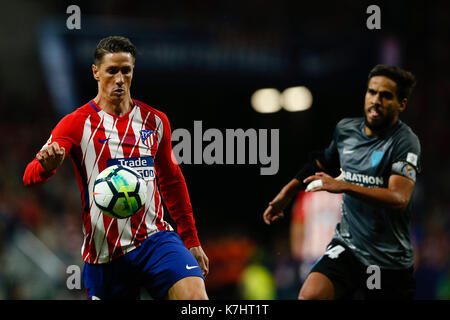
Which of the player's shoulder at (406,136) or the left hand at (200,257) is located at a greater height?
the player's shoulder at (406,136)

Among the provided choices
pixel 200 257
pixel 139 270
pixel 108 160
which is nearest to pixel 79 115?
pixel 108 160

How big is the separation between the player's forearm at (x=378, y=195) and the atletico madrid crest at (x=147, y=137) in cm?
124

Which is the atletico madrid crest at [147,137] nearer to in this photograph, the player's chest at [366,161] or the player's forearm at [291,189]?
the player's forearm at [291,189]

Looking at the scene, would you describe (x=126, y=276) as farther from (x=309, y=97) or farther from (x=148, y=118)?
(x=309, y=97)

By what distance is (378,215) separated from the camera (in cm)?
426

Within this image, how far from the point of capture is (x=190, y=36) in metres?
9.95

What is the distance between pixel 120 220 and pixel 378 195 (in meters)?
1.64

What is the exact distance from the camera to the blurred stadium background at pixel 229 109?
336 inches

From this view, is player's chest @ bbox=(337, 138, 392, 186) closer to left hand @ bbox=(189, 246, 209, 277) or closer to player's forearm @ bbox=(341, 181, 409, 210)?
player's forearm @ bbox=(341, 181, 409, 210)

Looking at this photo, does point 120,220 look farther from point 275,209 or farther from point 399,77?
point 399,77

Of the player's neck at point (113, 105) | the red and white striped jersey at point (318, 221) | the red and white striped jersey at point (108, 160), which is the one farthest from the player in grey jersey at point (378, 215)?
the red and white striped jersey at point (318, 221)

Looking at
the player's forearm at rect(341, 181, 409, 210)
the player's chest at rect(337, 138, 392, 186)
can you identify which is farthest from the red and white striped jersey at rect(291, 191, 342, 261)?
the player's forearm at rect(341, 181, 409, 210)

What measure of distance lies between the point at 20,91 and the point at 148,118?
396 inches
